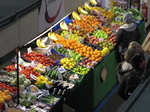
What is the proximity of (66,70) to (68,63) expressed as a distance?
228 mm

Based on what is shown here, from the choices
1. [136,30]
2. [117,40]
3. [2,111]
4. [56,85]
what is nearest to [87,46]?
[117,40]

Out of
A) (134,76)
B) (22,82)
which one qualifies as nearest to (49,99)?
(22,82)

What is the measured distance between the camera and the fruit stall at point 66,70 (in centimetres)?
598

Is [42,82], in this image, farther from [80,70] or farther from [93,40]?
[93,40]

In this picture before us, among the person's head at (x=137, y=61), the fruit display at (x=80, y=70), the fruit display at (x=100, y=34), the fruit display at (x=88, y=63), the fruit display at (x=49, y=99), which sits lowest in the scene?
the fruit display at (x=49, y=99)

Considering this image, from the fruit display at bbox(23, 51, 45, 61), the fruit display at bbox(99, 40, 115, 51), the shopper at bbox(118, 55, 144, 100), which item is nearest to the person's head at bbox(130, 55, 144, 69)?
the shopper at bbox(118, 55, 144, 100)

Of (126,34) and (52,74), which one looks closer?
(52,74)

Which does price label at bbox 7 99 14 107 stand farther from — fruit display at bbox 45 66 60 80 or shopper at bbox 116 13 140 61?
shopper at bbox 116 13 140 61

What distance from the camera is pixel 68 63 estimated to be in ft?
24.0

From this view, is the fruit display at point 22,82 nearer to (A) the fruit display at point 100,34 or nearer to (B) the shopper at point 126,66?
(B) the shopper at point 126,66

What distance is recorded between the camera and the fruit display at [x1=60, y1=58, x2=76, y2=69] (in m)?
7.25

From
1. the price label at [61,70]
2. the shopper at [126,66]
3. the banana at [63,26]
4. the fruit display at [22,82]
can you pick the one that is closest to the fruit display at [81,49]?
the banana at [63,26]

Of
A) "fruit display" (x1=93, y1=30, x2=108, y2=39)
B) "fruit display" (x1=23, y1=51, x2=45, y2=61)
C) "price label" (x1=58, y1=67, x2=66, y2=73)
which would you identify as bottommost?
"price label" (x1=58, y1=67, x2=66, y2=73)

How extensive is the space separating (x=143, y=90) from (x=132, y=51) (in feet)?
14.0
